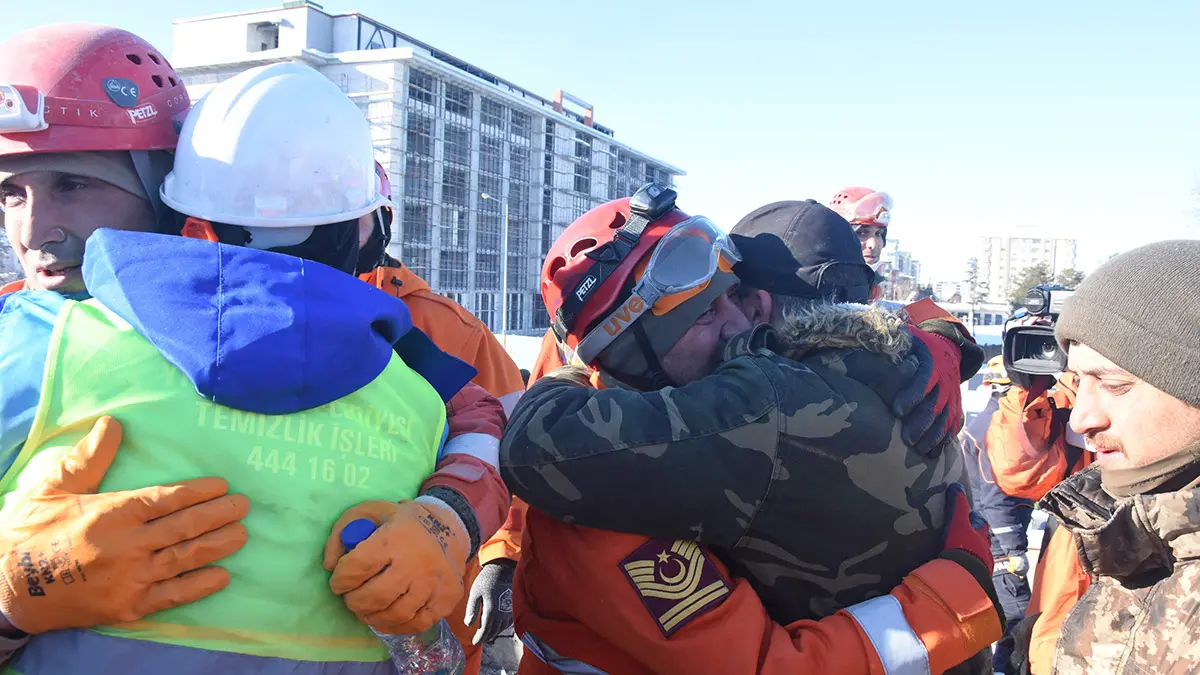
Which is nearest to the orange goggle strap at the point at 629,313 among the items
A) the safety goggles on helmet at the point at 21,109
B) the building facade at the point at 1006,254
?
the safety goggles on helmet at the point at 21,109

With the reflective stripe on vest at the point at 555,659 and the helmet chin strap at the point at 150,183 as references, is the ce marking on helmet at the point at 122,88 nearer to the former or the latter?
the helmet chin strap at the point at 150,183

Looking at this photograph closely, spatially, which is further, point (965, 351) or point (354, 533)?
point (965, 351)

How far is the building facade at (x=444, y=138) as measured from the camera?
1815 inches

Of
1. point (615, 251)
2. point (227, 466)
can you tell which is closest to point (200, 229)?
point (227, 466)

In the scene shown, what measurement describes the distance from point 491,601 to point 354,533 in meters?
1.65

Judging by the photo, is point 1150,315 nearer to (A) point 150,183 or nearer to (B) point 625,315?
(B) point 625,315

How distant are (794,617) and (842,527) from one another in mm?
264

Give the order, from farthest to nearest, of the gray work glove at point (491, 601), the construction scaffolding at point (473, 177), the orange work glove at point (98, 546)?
the construction scaffolding at point (473, 177) → the gray work glove at point (491, 601) → the orange work glove at point (98, 546)

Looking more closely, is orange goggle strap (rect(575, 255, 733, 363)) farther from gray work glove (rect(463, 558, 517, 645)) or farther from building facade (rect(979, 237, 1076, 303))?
building facade (rect(979, 237, 1076, 303))

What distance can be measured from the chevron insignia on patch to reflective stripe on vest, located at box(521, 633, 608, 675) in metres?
0.31

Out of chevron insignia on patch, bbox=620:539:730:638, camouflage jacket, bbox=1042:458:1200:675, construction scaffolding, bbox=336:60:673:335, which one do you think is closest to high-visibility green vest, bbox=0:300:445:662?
chevron insignia on patch, bbox=620:539:730:638

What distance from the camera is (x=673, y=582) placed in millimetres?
1702

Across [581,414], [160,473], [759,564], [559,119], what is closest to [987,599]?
[759,564]

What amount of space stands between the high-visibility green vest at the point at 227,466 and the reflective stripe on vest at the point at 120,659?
0.05 feet
